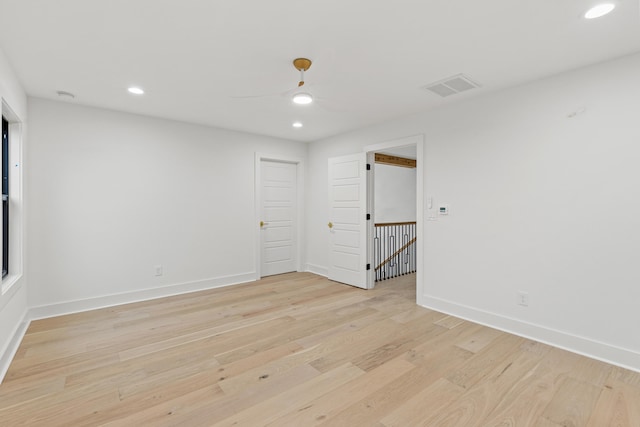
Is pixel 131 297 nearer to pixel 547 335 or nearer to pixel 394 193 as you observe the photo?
pixel 547 335

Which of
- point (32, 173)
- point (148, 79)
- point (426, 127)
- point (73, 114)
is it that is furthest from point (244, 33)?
point (32, 173)

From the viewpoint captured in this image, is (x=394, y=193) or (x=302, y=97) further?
(x=394, y=193)

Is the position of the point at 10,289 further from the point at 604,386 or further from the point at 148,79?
the point at 604,386

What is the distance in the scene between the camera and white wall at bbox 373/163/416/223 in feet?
20.4

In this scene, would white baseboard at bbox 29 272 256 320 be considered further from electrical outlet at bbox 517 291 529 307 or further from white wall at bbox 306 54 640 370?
electrical outlet at bbox 517 291 529 307

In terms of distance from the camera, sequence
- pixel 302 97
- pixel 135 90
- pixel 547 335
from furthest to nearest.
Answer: pixel 135 90 < pixel 547 335 < pixel 302 97

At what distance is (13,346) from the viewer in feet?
8.64

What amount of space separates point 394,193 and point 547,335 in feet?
13.1

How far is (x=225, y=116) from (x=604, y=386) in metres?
4.62

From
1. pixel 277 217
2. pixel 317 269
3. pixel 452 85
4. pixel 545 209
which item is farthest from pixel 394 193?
pixel 545 209

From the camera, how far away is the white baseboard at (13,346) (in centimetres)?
230

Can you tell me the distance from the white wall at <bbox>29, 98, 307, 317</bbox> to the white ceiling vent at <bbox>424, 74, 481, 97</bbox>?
302 centimetres

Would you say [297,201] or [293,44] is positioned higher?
[293,44]

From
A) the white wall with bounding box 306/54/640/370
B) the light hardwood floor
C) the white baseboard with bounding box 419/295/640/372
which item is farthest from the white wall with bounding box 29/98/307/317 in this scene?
the white baseboard with bounding box 419/295/640/372
